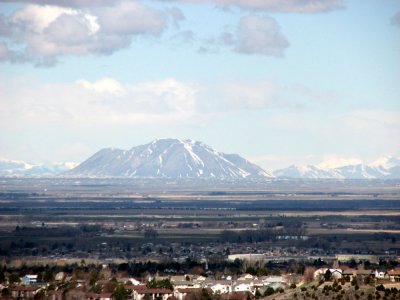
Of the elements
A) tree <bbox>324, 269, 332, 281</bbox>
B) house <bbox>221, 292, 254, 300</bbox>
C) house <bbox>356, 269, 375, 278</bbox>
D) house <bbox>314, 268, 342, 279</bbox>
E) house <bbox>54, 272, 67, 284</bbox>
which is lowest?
house <bbox>221, 292, 254, 300</bbox>

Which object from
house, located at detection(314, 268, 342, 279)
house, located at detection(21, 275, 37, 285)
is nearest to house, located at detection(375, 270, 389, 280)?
house, located at detection(314, 268, 342, 279)

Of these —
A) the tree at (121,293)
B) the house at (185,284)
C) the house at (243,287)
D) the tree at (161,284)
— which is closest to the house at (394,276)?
the house at (243,287)

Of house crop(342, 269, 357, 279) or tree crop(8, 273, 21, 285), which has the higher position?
house crop(342, 269, 357, 279)

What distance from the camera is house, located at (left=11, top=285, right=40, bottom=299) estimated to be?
7643 centimetres

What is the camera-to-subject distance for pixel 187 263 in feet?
341

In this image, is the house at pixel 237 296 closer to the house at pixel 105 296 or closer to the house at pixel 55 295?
the house at pixel 105 296

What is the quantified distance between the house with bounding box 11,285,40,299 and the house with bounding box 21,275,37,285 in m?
5.38

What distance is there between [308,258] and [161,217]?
259ft

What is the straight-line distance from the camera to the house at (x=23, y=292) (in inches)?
3009

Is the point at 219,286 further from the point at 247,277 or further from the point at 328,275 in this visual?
the point at 328,275

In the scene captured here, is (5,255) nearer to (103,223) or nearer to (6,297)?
(6,297)

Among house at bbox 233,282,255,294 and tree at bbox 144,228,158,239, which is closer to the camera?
house at bbox 233,282,255,294

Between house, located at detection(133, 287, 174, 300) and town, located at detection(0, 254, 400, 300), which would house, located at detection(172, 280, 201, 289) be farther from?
house, located at detection(133, 287, 174, 300)

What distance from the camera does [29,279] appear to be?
86.8 m
